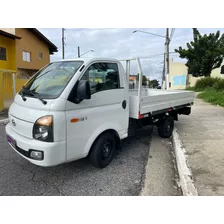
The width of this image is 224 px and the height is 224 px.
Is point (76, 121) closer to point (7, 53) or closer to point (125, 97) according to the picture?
point (125, 97)

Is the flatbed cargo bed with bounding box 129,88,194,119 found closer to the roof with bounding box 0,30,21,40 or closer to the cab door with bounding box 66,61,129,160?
the cab door with bounding box 66,61,129,160

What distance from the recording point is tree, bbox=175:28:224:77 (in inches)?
877

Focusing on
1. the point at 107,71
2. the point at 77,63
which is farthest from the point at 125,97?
the point at 77,63

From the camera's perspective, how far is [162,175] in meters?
3.34

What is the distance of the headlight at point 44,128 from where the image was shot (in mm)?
2584

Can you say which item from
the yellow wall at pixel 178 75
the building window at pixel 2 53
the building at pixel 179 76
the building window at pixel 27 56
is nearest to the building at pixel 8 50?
the building window at pixel 2 53

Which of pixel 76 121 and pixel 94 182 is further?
pixel 94 182

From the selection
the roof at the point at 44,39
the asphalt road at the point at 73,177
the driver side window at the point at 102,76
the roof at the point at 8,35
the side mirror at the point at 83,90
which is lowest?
the asphalt road at the point at 73,177

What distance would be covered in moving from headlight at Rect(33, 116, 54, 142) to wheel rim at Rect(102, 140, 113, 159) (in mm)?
1125

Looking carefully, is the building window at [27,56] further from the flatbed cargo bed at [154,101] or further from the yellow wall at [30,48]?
the flatbed cargo bed at [154,101]

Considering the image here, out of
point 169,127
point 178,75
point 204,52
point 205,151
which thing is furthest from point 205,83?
point 205,151

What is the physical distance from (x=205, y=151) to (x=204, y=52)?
73.1ft

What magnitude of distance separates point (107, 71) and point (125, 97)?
637mm

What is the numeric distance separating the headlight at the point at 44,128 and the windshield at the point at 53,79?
36 cm
